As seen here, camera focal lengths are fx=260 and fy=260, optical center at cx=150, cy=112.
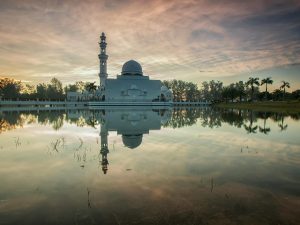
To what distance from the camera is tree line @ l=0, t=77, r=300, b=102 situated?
4093 inches

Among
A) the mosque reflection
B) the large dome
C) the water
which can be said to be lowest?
the water

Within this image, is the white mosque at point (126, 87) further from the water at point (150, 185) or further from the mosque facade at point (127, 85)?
the water at point (150, 185)

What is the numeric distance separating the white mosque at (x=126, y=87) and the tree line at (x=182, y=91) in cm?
848

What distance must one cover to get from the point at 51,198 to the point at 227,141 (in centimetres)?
1211

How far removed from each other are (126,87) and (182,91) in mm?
50726

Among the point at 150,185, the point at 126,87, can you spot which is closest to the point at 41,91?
the point at 126,87

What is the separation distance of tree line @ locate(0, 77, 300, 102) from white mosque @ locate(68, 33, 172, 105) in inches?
334

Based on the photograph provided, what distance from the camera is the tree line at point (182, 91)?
10396 cm

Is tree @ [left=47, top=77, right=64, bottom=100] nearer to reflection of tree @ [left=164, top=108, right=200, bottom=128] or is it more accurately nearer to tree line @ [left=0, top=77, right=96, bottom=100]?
tree line @ [left=0, top=77, right=96, bottom=100]

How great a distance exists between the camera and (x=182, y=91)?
13800cm

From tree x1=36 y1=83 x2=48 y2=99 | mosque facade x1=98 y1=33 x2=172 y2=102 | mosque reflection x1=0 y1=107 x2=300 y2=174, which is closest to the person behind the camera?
mosque reflection x1=0 y1=107 x2=300 y2=174

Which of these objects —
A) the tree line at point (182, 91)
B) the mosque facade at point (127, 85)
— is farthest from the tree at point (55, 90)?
the mosque facade at point (127, 85)

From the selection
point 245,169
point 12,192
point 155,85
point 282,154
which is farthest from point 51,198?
point 155,85

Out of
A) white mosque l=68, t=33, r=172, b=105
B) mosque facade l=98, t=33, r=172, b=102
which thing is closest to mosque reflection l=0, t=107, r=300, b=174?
white mosque l=68, t=33, r=172, b=105
